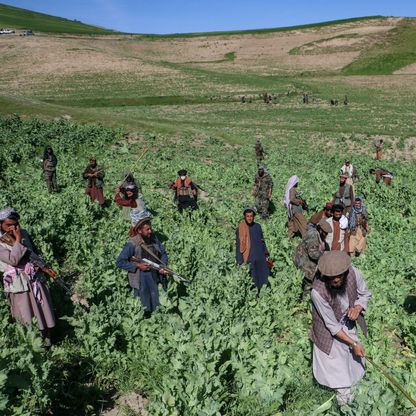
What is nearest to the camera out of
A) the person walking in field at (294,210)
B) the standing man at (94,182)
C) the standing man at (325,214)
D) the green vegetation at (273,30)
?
the standing man at (325,214)

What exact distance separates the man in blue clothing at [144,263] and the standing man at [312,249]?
221 cm

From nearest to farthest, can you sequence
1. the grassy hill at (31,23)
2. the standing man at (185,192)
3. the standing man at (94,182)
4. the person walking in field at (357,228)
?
the person walking in field at (357,228), the standing man at (185,192), the standing man at (94,182), the grassy hill at (31,23)

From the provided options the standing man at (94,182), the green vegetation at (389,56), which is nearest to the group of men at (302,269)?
the standing man at (94,182)

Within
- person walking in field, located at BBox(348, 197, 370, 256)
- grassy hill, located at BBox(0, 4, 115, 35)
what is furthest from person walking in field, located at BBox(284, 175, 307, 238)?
grassy hill, located at BBox(0, 4, 115, 35)

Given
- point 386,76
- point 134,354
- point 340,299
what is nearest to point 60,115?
point 134,354

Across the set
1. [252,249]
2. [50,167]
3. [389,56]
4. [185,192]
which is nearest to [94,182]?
[50,167]

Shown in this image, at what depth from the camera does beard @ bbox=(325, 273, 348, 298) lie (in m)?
4.56

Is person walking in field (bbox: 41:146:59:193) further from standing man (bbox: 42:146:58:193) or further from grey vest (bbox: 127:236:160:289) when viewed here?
grey vest (bbox: 127:236:160:289)

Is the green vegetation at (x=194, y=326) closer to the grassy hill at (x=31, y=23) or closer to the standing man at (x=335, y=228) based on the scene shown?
the standing man at (x=335, y=228)

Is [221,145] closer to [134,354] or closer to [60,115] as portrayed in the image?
[60,115]

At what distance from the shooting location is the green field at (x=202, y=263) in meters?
4.97

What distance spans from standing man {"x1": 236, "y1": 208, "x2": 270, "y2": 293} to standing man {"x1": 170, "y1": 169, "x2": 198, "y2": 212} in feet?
14.2

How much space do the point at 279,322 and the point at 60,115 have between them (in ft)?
74.4

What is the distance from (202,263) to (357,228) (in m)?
4.12
